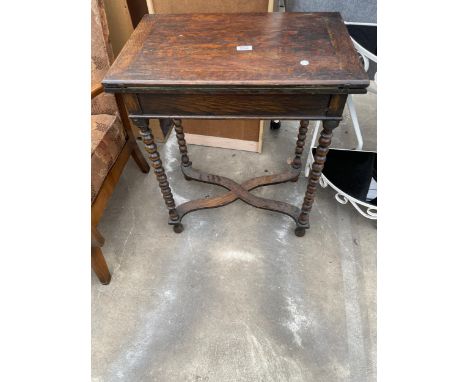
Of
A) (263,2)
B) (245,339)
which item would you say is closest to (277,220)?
(245,339)

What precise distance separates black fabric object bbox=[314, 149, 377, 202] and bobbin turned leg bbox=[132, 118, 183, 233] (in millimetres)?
854

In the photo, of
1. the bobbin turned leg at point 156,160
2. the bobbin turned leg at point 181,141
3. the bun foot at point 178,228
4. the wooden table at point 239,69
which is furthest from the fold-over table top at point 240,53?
the bun foot at point 178,228

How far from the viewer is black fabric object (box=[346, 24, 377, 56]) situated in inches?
59.0

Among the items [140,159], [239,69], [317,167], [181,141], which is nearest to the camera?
[239,69]

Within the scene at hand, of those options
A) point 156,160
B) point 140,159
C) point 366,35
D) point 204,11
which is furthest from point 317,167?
point 140,159

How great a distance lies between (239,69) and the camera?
38.2 inches

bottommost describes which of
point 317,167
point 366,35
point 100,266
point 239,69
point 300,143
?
point 100,266

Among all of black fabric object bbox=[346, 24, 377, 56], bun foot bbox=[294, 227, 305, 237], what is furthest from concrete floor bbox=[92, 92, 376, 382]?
black fabric object bbox=[346, 24, 377, 56]

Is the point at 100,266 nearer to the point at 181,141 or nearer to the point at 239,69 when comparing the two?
the point at 181,141

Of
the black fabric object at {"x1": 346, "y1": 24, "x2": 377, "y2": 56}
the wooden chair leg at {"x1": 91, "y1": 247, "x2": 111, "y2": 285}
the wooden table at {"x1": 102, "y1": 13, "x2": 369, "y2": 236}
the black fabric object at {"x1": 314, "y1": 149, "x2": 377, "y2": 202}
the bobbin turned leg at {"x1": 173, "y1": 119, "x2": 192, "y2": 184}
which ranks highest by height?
the wooden table at {"x1": 102, "y1": 13, "x2": 369, "y2": 236}

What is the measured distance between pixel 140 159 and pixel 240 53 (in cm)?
108

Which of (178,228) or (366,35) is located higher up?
(366,35)

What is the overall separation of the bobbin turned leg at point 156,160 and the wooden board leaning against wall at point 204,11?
0.72 m

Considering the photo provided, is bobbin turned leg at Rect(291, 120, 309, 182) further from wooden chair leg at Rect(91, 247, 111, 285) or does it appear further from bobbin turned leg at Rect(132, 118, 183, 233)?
wooden chair leg at Rect(91, 247, 111, 285)
